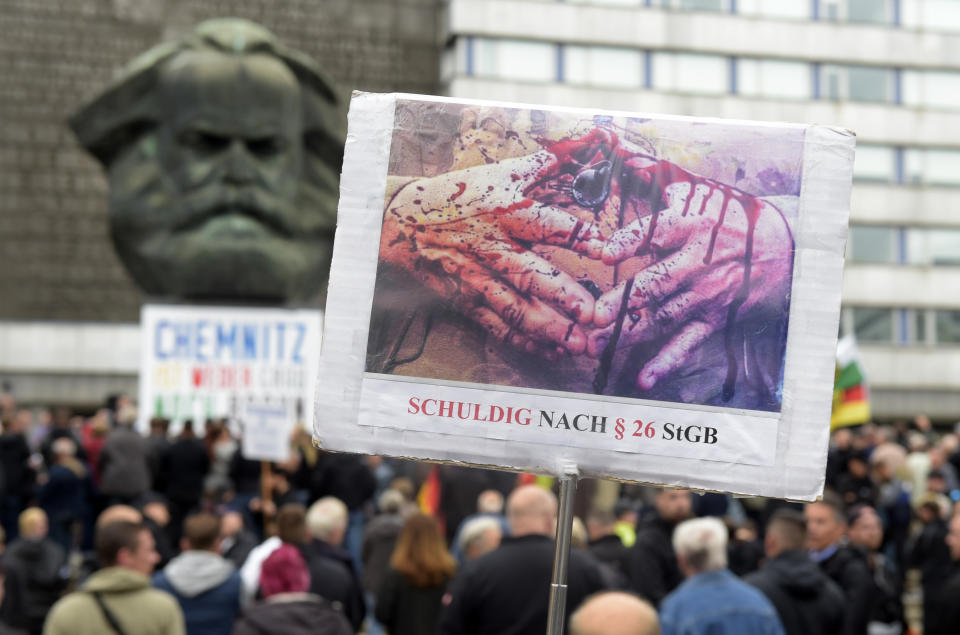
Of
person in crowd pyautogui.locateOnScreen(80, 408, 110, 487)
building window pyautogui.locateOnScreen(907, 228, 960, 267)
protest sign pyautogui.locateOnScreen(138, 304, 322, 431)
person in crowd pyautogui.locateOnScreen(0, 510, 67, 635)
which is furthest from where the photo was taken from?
building window pyautogui.locateOnScreen(907, 228, 960, 267)

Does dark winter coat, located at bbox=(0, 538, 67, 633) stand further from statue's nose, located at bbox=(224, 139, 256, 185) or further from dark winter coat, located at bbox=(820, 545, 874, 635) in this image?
statue's nose, located at bbox=(224, 139, 256, 185)

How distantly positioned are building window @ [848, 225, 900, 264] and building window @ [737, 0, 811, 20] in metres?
6.71

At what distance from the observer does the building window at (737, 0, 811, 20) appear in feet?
135

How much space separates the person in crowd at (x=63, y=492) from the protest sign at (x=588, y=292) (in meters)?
9.26

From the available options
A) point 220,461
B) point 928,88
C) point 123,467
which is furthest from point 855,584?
point 928,88

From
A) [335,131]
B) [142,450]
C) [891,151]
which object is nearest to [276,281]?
[335,131]

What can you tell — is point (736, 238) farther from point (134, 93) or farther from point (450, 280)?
point (134, 93)

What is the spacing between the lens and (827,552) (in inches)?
294

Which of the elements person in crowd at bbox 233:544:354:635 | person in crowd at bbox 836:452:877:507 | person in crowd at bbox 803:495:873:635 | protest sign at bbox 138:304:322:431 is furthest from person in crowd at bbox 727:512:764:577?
protest sign at bbox 138:304:322:431

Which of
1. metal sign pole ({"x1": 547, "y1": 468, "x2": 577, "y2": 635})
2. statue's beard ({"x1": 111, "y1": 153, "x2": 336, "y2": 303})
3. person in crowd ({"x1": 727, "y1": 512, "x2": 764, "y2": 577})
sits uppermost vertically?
statue's beard ({"x1": 111, "y1": 153, "x2": 336, "y2": 303})

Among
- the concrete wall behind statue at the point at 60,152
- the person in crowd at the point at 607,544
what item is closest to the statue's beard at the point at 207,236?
the person in crowd at the point at 607,544

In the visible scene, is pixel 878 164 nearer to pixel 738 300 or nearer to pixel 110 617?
pixel 110 617

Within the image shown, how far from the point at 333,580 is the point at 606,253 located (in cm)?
397

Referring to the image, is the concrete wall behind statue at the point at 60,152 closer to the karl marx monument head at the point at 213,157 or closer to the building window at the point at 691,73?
the building window at the point at 691,73
